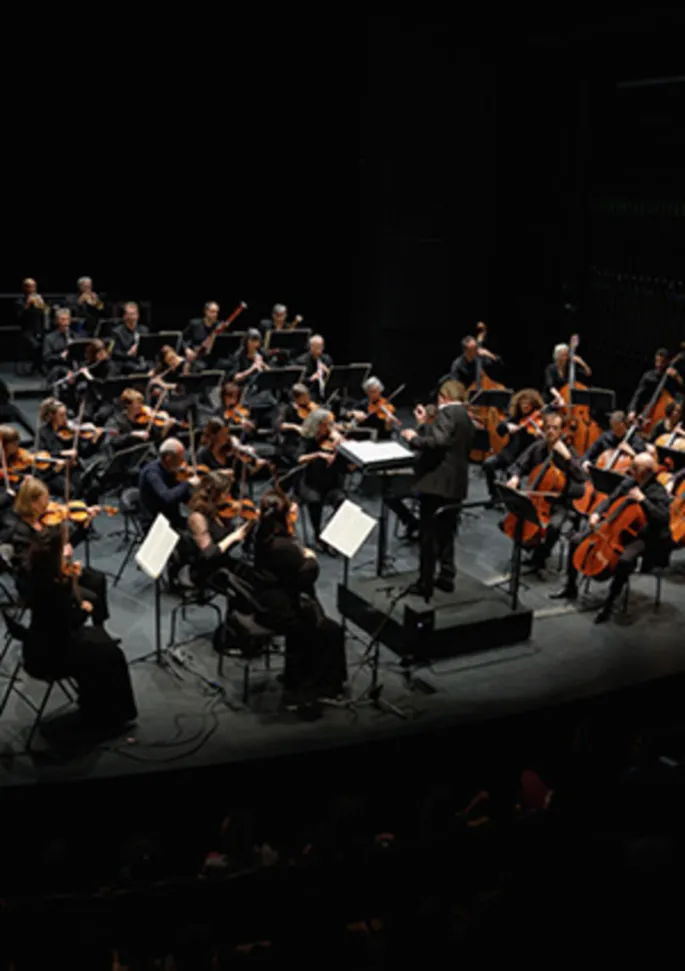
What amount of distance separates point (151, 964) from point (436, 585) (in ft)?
14.9

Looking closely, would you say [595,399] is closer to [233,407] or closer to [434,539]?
[233,407]

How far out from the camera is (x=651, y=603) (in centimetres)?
882

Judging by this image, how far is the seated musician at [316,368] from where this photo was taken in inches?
465

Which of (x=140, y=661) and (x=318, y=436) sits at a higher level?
(x=318, y=436)

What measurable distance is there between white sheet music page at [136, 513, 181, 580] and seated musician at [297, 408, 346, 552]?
8.63 ft

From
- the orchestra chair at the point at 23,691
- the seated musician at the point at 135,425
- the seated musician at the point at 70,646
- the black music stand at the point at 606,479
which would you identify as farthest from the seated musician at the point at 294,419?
the seated musician at the point at 70,646

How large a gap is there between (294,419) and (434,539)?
2.87 metres

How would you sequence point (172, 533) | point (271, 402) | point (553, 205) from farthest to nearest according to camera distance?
point (553, 205), point (271, 402), point (172, 533)

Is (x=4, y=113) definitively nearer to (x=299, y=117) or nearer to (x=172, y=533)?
(x=299, y=117)

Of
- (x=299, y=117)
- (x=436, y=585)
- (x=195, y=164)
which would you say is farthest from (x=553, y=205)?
(x=436, y=585)

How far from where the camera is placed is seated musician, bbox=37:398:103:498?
9.07m

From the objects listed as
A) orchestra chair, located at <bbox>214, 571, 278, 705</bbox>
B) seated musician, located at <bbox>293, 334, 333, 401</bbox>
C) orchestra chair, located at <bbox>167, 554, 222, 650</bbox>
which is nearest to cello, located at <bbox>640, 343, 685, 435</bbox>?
seated musician, located at <bbox>293, 334, 333, 401</bbox>

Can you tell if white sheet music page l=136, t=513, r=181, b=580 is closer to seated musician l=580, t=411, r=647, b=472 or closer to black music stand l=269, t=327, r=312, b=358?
seated musician l=580, t=411, r=647, b=472

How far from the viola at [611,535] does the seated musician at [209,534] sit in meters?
2.60
